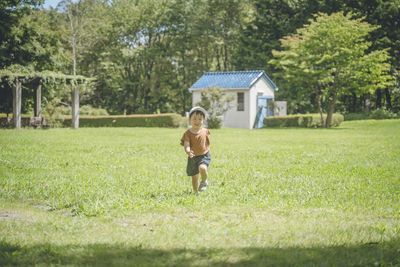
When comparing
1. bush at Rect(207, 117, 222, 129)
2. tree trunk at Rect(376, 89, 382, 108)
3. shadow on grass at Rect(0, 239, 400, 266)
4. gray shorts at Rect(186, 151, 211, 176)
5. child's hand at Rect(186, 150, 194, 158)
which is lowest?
shadow on grass at Rect(0, 239, 400, 266)

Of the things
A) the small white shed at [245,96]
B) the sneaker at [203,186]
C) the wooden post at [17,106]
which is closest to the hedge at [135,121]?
the small white shed at [245,96]

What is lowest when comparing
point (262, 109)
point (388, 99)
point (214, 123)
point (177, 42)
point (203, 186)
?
point (203, 186)

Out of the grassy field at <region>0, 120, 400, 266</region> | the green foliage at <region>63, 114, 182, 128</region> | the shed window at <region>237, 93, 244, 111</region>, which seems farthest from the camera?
the shed window at <region>237, 93, 244, 111</region>

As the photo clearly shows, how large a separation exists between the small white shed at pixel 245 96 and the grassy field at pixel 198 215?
21.9m

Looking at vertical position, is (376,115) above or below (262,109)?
below

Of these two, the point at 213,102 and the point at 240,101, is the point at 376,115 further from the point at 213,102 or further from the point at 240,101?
the point at 213,102

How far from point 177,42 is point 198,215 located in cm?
4042

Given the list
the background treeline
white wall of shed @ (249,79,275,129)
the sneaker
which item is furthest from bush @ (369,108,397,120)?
the sneaker

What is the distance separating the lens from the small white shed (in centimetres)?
3004

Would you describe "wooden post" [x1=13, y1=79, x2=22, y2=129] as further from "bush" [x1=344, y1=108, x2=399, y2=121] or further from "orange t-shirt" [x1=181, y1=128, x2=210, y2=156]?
"bush" [x1=344, y1=108, x2=399, y2=121]

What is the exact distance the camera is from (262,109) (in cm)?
3198

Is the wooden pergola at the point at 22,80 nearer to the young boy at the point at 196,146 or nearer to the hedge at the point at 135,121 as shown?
the hedge at the point at 135,121

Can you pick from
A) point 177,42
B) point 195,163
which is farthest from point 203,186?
point 177,42

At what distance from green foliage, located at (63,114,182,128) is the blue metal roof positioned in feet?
16.2
